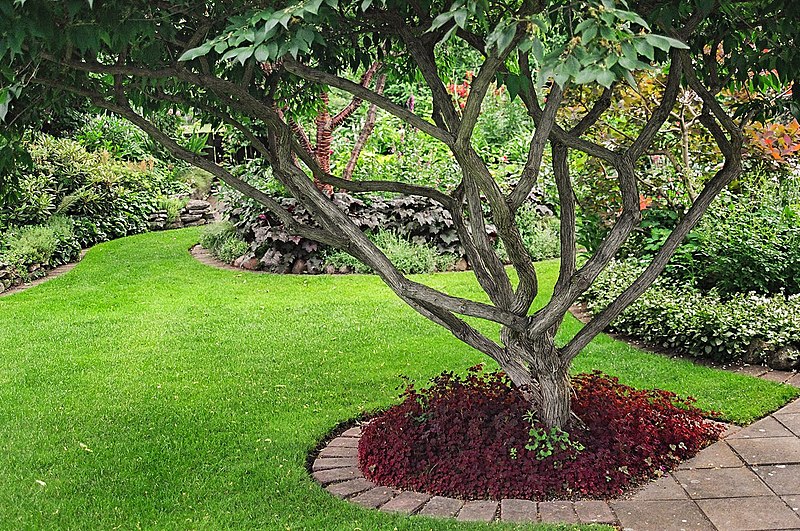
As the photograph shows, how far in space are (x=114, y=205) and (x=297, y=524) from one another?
11037mm

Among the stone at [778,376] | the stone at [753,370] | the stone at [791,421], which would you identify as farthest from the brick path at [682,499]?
the stone at [753,370]

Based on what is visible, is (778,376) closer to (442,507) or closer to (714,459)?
(714,459)

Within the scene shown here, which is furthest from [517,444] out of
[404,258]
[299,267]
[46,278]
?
[46,278]

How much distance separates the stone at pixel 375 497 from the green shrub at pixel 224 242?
7.21 meters

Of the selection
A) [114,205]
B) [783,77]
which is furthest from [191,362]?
[114,205]

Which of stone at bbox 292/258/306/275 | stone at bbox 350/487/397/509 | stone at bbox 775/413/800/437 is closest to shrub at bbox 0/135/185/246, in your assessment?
stone at bbox 292/258/306/275

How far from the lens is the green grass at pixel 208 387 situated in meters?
3.88

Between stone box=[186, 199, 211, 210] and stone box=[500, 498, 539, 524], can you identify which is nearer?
stone box=[500, 498, 539, 524]

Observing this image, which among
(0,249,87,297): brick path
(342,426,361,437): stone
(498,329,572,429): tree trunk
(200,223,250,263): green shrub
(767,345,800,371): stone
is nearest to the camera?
(498,329,572,429): tree trunk

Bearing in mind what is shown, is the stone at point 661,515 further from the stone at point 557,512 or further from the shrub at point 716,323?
the shrub at point 716,323

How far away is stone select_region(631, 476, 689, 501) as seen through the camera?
12.1 feet

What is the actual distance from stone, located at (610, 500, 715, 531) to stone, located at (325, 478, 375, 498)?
1170 mm

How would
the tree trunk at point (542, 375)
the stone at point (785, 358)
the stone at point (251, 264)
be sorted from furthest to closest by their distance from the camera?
the stone at point (251, 264), the stone at point (785, 358), the tree trunk at point (542, 375)

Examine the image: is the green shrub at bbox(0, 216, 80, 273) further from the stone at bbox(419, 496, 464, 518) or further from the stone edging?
the stone at bbox(419, 496, 464, 518)
